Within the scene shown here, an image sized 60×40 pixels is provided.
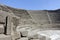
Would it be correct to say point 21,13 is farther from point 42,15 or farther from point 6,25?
point 6,25

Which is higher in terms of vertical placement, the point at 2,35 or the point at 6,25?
the point at 6,25

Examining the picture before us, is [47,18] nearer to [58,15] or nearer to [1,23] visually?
[58,15]

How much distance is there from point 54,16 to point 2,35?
53.0 m

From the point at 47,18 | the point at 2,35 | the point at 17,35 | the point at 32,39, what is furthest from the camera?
the point at 47,18

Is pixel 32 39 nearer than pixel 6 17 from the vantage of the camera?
No

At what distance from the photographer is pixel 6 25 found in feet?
7.41

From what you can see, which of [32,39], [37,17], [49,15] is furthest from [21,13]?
[32,39]

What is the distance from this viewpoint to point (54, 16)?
54375 millimetres

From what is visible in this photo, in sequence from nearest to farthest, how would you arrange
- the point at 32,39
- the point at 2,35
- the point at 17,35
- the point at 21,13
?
the point at 2,35, the point at 17,35, the point at 32,39, the point at 21,13

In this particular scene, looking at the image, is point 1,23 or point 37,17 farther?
point 37,17

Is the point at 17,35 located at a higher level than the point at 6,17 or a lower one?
lower

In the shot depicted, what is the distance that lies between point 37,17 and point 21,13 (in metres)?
8.99

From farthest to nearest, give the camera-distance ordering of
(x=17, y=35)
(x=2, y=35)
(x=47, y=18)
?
1. (x=47, y=18)
2. (x=17, y=35)
3. (x=2, y=35)

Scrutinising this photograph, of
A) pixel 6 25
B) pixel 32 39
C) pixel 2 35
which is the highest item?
pixel 6 25
